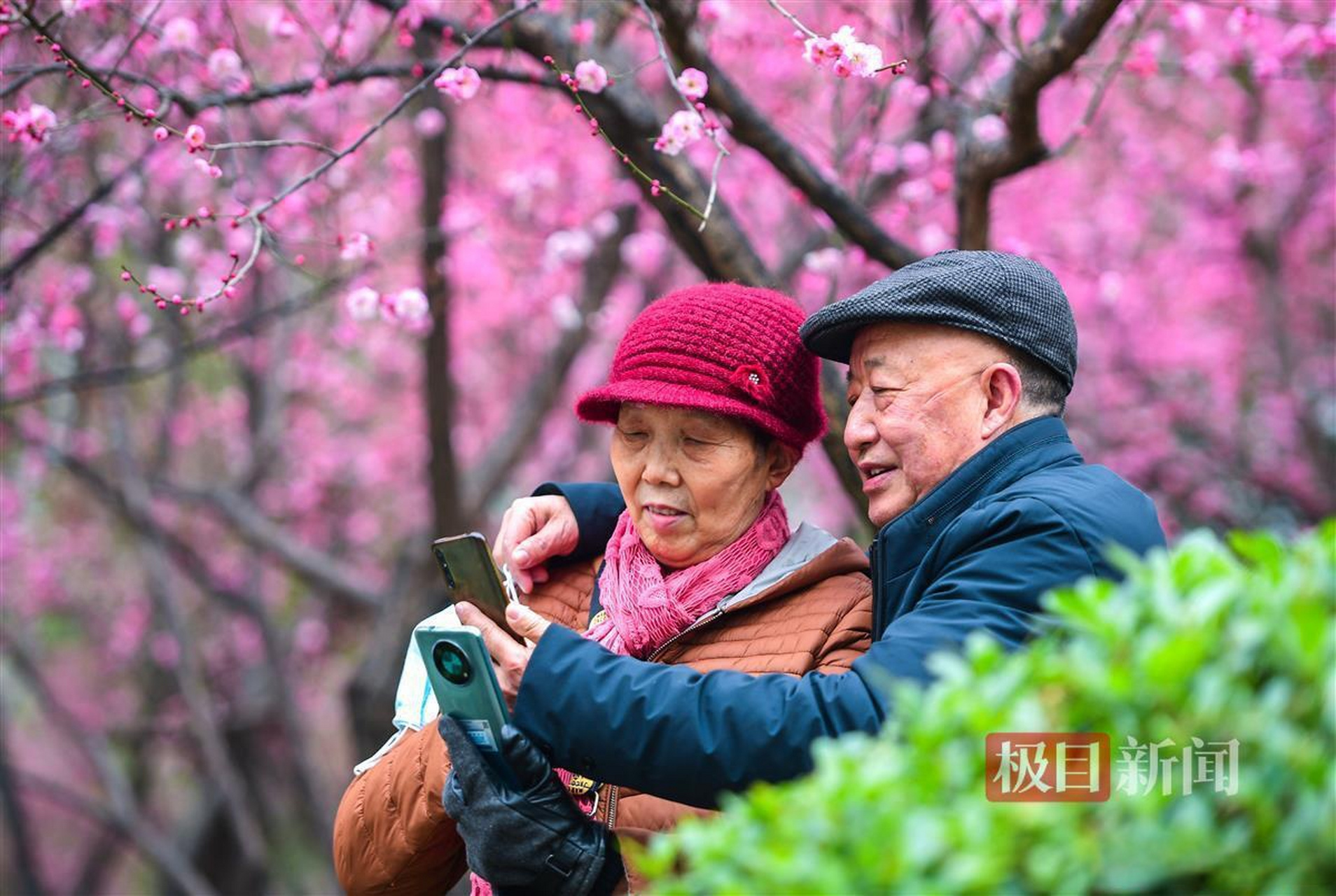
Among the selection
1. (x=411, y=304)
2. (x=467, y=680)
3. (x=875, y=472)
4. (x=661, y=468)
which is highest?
(x=411, y=304)

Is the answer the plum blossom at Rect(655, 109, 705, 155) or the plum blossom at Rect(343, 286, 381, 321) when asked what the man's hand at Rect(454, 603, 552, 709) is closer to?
the plum blossom at Rect(655, 109, 705, 155)

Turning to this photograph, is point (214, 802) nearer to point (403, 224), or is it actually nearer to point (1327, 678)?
point (403, 224)

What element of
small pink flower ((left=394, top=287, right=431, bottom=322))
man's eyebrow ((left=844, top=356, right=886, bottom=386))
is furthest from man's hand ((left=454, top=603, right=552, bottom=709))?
small pink flower ((left=394, top=287, right=431, bottom=322))

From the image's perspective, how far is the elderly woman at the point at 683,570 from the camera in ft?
7.33

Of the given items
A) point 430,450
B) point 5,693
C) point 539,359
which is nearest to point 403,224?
point 539,359

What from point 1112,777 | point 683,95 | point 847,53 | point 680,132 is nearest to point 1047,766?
point 1112,777

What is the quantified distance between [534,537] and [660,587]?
14.1 inches

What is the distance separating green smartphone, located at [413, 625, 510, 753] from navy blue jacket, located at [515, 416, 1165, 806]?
0.07m

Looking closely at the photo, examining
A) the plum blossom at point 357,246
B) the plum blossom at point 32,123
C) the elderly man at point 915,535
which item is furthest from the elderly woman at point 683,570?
the plum blossom at point 32,123

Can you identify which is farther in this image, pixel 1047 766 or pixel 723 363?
pixel 723 363

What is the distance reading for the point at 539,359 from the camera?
968 centimetres

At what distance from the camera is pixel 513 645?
2.13 meters

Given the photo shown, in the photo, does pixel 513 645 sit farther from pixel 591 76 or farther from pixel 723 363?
pixel 591 76

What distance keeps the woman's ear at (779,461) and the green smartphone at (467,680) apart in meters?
0.69
